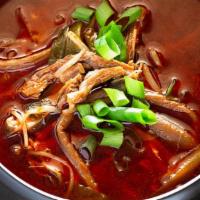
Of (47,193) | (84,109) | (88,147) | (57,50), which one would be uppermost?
(57,50)

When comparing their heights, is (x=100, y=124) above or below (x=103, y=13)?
below

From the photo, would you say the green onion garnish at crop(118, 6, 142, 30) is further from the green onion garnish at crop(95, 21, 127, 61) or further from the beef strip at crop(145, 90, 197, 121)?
the beef strip at crop(145, 90, 197, 121)

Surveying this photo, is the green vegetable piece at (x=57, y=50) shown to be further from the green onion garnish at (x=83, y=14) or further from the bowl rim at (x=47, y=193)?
the bowl rim at (x=47, y=193)

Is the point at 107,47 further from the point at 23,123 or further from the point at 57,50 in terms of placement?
the point at 23,123

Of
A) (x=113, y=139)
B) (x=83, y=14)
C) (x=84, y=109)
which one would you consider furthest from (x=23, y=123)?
(x=83, y=14)

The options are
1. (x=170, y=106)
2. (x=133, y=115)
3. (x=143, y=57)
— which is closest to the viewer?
(x=133, y=115)

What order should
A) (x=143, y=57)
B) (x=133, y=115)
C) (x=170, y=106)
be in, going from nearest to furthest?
(x=133, y=115) < (x=170, y=106) < (x=143, y=57)
